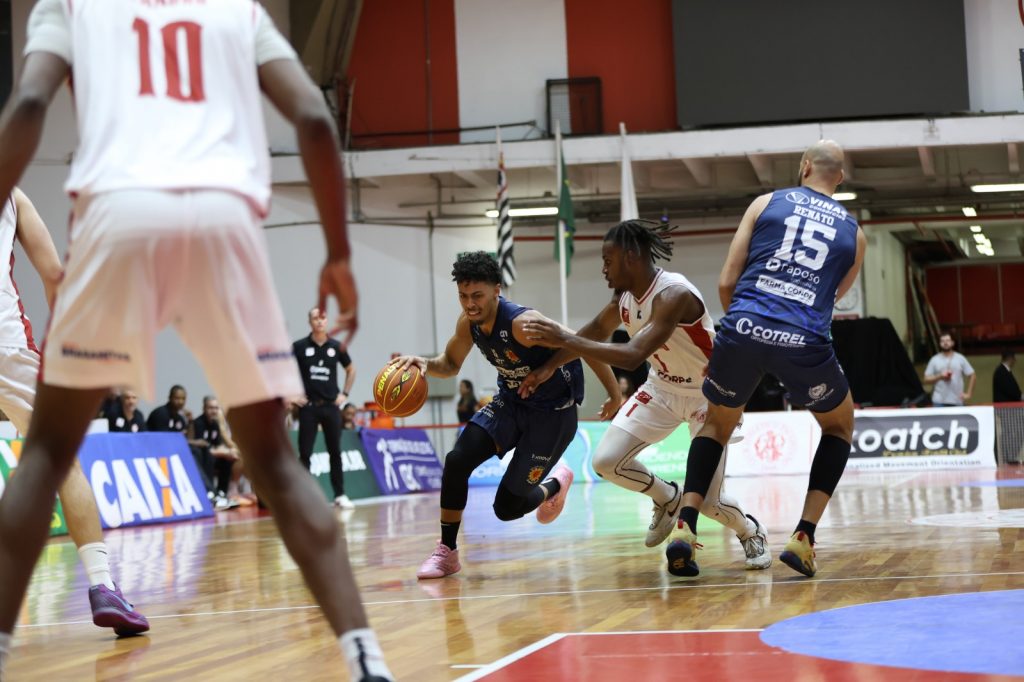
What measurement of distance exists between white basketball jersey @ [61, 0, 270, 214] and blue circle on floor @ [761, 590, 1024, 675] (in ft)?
6.93

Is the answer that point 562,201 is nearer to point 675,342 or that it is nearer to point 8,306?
point 675,342

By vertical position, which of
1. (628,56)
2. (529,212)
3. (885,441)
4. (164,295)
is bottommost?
(885,441)

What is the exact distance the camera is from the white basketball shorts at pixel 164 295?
98.1 inches

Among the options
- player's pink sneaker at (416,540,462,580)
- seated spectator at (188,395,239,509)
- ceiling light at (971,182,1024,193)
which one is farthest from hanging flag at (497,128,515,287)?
player's pink sneaker at (416,540,462,580)

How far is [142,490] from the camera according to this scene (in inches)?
498

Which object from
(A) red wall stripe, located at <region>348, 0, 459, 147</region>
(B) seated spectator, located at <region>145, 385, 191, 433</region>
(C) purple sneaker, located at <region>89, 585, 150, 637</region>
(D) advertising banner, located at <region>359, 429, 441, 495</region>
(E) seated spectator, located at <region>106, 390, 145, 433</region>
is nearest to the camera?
(C) purple sneaker, located at <region>89, 585, 150, 637</region>

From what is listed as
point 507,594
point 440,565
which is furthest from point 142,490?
point 507,594

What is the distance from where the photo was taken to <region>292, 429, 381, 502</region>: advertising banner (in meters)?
15.5

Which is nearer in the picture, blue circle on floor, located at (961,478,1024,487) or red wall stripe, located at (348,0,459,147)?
blue circle on floor, located at (961,478,1024,487)

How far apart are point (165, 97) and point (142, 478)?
10.8 m

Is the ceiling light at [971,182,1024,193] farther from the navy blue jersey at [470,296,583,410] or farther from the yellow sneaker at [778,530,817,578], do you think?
the yellow sneaker at [778,530,817,578]

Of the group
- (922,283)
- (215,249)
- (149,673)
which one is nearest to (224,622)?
(149,673)

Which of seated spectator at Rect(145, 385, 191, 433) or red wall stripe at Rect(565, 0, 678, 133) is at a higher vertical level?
red wall stripe at Rect(565, 0, 678, 133)

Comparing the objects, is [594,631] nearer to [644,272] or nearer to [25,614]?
[644,272]
